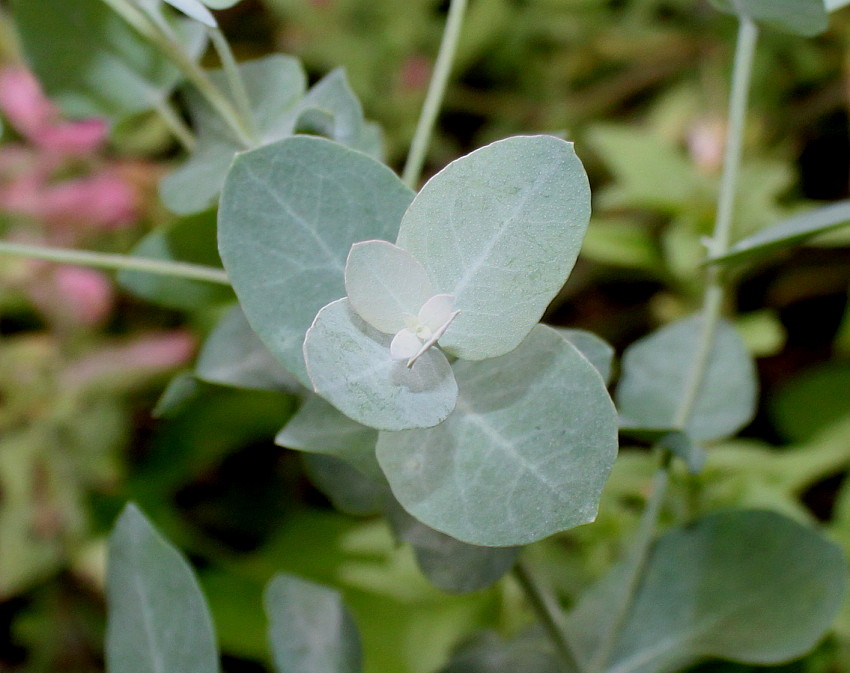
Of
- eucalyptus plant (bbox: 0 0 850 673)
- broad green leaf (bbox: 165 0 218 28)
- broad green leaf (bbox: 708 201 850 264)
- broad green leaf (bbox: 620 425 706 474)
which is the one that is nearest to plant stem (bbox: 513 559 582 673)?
eucalyptus plant (bbox: 0 0 850 673)

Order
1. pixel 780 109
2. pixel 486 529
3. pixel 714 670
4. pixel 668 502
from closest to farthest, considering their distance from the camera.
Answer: pixel 486 529
pixel 714 670
pixel 668 502
pixel 780 109

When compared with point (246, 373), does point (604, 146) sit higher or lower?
lower

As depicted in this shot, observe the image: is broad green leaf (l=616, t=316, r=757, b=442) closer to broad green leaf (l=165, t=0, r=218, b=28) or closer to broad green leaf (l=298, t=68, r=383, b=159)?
broad green leaf (l=298, t=68, r=383, b=159)

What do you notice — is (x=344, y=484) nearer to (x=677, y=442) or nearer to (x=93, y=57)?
(x=677, y=442)

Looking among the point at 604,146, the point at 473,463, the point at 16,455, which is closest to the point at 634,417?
the point at 473,463

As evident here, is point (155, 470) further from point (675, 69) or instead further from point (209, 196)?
point (675, 69)

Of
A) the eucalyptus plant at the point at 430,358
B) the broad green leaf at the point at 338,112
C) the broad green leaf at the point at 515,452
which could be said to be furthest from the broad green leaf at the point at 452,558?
the broad green leaf at the point at 338,112

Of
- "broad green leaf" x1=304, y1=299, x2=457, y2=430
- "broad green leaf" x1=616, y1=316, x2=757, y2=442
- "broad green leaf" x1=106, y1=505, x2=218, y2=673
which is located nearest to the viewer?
"broad green leaf" x1=304, y1=299, x2=457, y2=430
